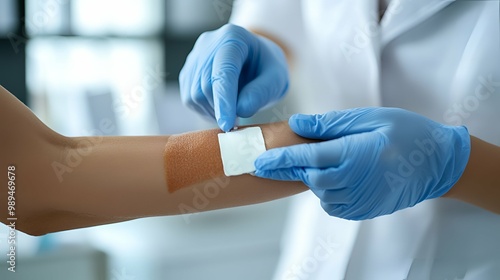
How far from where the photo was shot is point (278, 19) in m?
1.40

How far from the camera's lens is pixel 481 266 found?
1.10 m

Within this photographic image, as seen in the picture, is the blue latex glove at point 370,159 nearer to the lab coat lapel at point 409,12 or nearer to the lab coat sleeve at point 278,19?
the lab coat lapel at point 409,12

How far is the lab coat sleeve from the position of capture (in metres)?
1.38

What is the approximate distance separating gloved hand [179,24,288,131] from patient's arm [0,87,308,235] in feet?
0.38

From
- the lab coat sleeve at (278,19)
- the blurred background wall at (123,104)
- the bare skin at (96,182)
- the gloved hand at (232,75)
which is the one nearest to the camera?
the bare skin at (96,182)

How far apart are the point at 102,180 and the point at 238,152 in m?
0.25

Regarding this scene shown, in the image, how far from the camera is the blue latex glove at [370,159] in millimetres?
833

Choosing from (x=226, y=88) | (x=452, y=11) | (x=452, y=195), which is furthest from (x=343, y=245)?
(x=452, y=11)

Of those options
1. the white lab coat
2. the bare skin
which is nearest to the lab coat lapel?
the white lab coat

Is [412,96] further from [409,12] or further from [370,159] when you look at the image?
[370,159]

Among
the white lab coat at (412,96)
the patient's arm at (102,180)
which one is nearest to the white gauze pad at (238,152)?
the patient's arm at (102,180)

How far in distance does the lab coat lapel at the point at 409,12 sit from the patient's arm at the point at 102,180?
16.1 inches

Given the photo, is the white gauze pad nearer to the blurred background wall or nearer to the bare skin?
the bare skin

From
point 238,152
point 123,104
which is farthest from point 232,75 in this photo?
point 123,104
